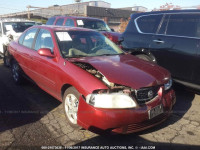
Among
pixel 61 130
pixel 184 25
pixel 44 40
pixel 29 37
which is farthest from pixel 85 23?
pixel 61 130

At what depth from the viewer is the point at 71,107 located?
312 cm

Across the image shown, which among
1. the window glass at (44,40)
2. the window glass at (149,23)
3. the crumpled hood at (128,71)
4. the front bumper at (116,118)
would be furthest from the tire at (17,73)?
the window glass at (149,23)

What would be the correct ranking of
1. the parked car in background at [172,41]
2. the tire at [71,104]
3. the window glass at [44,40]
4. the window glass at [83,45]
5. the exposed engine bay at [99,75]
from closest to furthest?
1. the exposed engine bay at [99,75]
2. the tire at [71,104]
3. the window glass at [83,45]
4. the window glass at [44,40]
5. the parked car in background at [172,41]

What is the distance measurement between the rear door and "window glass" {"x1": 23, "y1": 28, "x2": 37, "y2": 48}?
2.85 meters

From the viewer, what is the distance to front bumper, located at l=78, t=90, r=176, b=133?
2.52 m

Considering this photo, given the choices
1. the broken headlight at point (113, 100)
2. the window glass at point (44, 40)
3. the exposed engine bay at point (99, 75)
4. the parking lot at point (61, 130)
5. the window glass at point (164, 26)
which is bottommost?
the parking lot at point (61, 130)

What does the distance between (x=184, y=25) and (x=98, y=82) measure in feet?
9.04

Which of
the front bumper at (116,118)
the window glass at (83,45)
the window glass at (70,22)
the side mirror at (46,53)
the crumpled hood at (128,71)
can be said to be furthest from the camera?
the window glass at (70,22)

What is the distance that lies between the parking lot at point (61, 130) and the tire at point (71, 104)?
0.13m

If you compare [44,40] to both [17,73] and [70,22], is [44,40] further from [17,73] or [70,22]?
[70,22]

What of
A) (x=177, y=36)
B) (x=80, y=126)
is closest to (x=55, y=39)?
(x=80, y=126)

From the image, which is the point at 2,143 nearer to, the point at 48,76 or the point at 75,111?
the point at 75,111

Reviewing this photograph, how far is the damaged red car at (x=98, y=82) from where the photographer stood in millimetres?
Result: 2572

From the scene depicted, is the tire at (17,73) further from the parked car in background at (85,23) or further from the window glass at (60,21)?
the window glass at (60,21)
